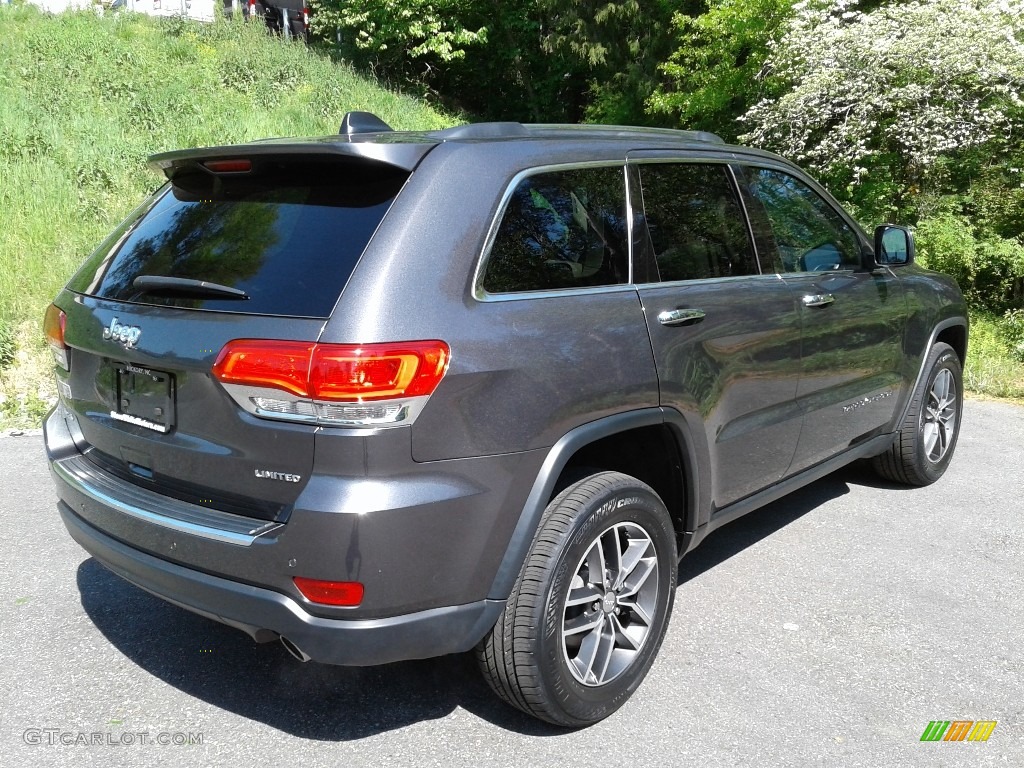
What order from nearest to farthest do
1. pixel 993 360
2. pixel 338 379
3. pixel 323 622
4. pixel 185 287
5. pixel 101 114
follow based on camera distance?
1. pixel 338 379
2. pixel 323 622
3. pixel 185 287
4. pixel 993 360
5. pixel 101 114

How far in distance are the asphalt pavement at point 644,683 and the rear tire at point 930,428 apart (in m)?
0.73

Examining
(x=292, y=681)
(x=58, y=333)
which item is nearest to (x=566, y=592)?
(x=292, y=681)

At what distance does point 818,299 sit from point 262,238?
2389 mm

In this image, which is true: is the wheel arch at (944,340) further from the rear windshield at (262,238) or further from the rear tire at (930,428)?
the rear windshield at (262,238)

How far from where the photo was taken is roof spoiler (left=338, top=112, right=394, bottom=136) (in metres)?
3.05

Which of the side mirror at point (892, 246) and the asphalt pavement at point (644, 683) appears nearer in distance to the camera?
the asphalt pavement at point (644, 683)

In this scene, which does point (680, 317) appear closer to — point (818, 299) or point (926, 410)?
point (818, 299)

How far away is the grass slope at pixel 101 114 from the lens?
7953 millimetres

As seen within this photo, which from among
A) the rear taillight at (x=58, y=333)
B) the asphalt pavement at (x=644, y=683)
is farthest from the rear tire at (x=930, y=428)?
the rear taillight at (x=58, y=333)

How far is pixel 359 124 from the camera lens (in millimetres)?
3123

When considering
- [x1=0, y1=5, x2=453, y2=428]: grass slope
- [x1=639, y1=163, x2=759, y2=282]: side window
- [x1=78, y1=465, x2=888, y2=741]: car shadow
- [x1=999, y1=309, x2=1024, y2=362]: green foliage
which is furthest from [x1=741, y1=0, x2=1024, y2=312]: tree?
[x1=78, y1=465, x2=888, y2=741]: car shadow

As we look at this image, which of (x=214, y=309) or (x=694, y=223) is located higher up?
(x=694, y=223)

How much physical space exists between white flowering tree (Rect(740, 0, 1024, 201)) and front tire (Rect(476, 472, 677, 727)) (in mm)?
9438

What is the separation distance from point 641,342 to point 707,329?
16.3 inches
